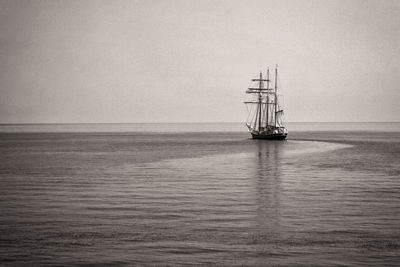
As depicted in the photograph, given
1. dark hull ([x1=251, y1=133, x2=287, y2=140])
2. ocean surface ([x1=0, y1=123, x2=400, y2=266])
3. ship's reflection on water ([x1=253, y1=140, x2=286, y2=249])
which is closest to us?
ocean surface ([x1=0, y1=123, x2=400, y2=266])

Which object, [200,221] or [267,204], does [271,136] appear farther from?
[200,221]

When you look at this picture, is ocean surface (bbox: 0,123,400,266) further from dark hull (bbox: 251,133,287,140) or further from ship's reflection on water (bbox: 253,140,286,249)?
dark hull (bbox: 251,133,287,140)

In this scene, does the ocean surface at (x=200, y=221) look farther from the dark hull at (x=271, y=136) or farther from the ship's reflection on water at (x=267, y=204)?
the dark hull at (x=271, y=136)

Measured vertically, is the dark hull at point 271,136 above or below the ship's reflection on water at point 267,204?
above

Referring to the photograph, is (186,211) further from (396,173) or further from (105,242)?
(396,173)

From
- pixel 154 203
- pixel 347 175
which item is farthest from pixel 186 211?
pixel 347 175

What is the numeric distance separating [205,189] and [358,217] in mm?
14852

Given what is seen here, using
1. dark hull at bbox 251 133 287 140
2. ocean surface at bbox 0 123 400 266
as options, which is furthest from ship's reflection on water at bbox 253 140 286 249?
dark hull at bbox 251 133 287 140

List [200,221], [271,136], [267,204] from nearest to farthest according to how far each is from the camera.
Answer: [200,221], [267,204], [271,136]

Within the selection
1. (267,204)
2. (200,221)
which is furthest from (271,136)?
(200,221)

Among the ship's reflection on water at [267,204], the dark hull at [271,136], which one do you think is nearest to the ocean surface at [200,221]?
the ship's reflection on water at [267,204]

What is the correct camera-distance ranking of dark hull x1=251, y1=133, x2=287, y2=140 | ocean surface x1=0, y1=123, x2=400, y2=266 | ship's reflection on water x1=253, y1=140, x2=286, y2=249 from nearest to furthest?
ocean surface x1=0, y1=123, x2=400, y2=266 < ship's reflection on water x1=253, y1=140, x2=286, y2=249 < dark hull x1=251, y1=133, x2=287, y2=140

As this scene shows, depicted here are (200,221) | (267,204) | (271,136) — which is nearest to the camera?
(200,221)

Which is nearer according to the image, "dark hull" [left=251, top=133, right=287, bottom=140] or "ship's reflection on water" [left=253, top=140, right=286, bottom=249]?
"ship's reflection on water" [left=253, top=140, right=286, bottom=249]
